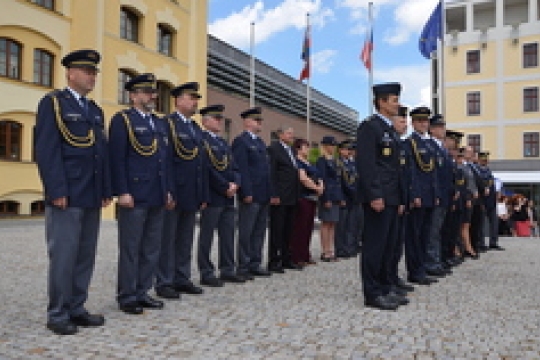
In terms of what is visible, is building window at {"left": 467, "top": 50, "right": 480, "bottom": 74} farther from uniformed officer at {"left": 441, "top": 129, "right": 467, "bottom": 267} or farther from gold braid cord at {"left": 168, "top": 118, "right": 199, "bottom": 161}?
gold braid cord at {"left": 168, "top": 118, "right": 199, "bottom": 161}

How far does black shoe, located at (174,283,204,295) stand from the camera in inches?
253

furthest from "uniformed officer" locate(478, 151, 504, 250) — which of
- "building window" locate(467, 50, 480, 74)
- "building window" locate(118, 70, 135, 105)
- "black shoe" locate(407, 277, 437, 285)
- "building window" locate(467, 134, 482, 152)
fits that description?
→ "building window" locate(467, 50, 480, 74)

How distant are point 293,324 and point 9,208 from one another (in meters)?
16.5

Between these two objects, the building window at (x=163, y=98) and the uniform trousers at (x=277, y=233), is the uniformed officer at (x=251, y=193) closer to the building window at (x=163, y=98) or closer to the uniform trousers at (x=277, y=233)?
the uniform trousers at (x=277, y=233)

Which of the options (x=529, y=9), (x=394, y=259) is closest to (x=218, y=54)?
(x=529, y=9)

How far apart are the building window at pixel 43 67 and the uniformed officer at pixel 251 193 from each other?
46.7 feet

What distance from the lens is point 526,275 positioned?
8.66 metres

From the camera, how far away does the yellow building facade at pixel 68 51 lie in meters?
18.7

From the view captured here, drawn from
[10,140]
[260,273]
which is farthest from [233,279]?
[10,140]

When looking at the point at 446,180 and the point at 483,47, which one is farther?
the point at 483,47

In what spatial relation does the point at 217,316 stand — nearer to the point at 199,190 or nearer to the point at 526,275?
the point at 199,190

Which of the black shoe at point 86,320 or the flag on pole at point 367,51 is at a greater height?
the flag on pole at point 367,51

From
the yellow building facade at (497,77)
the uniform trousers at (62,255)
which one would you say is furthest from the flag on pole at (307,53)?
the uniform trousers at (62,255)

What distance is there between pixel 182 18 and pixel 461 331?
24.4 metres
